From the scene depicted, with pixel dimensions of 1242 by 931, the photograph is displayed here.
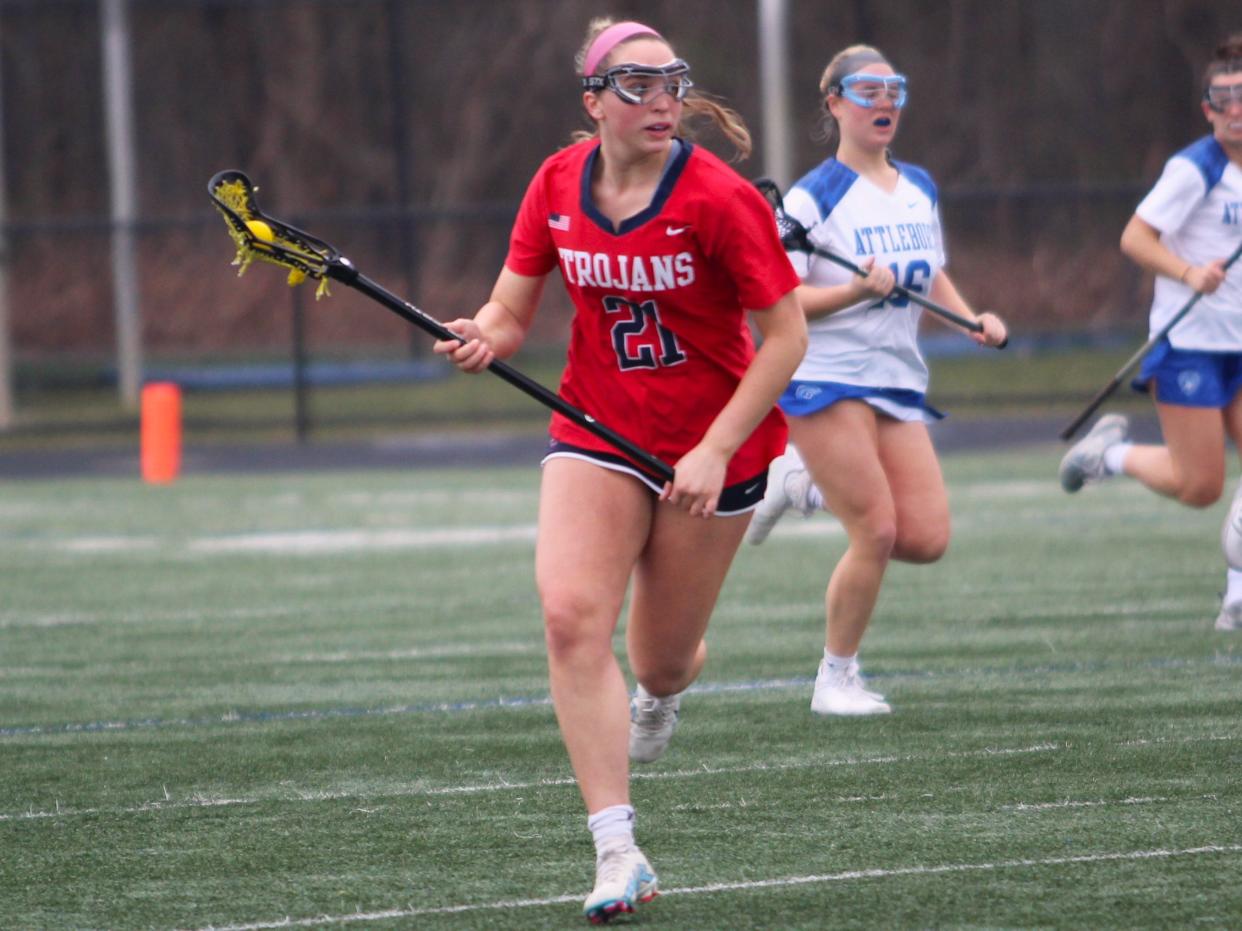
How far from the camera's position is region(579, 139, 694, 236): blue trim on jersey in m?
4.85

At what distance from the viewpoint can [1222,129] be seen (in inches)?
309

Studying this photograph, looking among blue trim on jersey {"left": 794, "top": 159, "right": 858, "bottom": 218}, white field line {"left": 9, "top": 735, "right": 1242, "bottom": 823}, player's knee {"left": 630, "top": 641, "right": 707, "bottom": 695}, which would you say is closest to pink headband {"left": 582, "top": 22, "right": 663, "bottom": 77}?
player's knee {"left": 630, "top": 641, "right": 707, "bottom": 695}

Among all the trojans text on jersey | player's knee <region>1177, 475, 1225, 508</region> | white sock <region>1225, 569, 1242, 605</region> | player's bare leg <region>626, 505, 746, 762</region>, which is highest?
the trojans text on jersey

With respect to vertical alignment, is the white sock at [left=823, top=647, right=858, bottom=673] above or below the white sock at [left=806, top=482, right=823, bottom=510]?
below

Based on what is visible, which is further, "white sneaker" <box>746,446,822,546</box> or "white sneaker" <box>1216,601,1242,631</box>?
"white sneaker" <box>1216,601,1242,631</box>

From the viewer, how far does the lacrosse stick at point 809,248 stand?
6.84 meters

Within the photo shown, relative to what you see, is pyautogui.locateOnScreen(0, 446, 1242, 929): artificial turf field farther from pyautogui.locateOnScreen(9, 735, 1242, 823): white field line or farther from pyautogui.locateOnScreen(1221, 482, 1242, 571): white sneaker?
pyautogui.locateOnScreen(1221, 482, 1242, 571): white sneaker

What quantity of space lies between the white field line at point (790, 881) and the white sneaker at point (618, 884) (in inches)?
8.9

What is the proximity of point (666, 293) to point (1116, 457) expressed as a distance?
479 cm

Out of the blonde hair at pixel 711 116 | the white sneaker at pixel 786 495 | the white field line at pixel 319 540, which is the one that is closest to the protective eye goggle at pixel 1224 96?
the white sneaker at pixel 786 495

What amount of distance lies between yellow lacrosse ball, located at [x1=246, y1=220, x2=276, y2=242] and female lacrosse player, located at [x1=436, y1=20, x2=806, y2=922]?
496 millimetres

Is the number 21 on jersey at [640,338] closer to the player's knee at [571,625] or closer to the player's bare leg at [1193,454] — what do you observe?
the player's knee at [571,625]

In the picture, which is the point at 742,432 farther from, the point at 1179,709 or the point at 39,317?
the point at 39,317

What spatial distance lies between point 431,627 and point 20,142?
2735 centimetres
